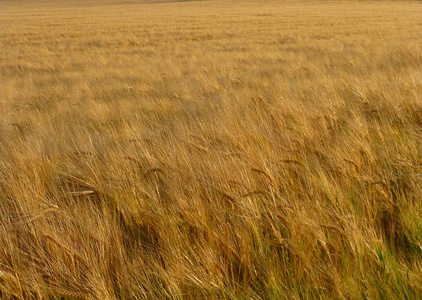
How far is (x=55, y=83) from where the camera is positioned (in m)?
7.23

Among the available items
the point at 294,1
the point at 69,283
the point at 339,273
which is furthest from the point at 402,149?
the point at 294,1

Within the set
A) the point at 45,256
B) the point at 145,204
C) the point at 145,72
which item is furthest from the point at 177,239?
the point at 145,72

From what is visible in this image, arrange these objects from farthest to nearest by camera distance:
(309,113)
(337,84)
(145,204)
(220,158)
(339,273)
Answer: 1. (337,84)
2. (309,113)
3. (220,158)
4. (145,204)
5. (339,273)

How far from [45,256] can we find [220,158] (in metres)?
0.72

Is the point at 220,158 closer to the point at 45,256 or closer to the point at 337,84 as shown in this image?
the point at 45,256

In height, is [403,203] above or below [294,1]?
below

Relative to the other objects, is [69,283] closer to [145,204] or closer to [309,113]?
[145,204]

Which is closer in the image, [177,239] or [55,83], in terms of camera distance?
[177,239]

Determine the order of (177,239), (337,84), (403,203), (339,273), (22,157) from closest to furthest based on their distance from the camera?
(339,273) < (177,239) < (403,203) < (22,157) < (337,84)

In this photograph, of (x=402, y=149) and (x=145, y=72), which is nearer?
(x=402, y=149)

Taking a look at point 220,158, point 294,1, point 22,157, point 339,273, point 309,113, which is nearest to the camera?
point 339,273

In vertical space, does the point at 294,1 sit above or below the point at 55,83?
above

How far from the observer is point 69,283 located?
3.54ft

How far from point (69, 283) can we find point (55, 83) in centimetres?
676
